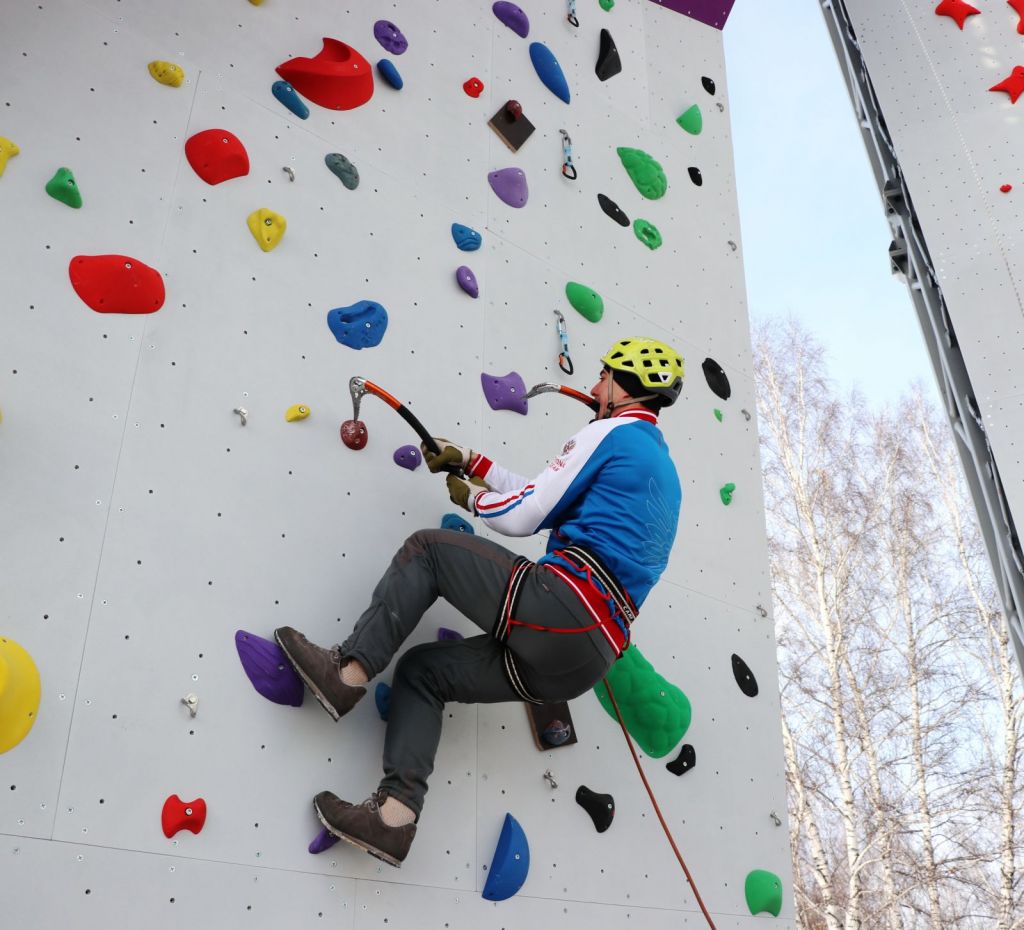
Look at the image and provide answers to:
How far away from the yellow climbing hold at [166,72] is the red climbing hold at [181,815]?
56.7 inches

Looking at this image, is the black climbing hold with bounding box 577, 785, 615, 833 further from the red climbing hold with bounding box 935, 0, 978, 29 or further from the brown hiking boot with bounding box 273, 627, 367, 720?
the red climbing hold with bounding box 935, 0, 978, 29

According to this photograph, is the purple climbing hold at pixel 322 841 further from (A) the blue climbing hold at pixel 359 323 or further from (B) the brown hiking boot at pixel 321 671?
(A) the blue climbing hold at pixel 359 323

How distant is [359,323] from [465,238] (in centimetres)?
51

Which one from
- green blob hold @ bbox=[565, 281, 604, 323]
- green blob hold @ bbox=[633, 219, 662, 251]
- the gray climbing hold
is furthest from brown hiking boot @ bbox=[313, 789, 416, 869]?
green blob hold @ bbox=[633, 219, 662, 251]

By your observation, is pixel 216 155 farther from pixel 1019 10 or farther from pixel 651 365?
pixel 1019 10

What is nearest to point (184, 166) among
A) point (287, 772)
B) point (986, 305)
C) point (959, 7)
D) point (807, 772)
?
point (287, 772)

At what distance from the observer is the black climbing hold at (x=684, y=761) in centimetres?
266

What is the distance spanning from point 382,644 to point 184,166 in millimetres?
1080

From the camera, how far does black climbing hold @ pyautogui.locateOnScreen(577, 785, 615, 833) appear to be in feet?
7.82

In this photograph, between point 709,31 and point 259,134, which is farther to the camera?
point 709,31

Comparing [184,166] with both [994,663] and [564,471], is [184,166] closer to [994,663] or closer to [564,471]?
[564,471]

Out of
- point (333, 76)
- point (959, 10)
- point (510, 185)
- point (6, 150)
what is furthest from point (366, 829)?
point (959, 10)

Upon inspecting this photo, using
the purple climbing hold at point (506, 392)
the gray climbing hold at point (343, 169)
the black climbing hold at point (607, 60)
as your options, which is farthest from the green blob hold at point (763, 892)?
the black climbing hold at point (607, 60)

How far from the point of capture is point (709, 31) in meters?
4.23
